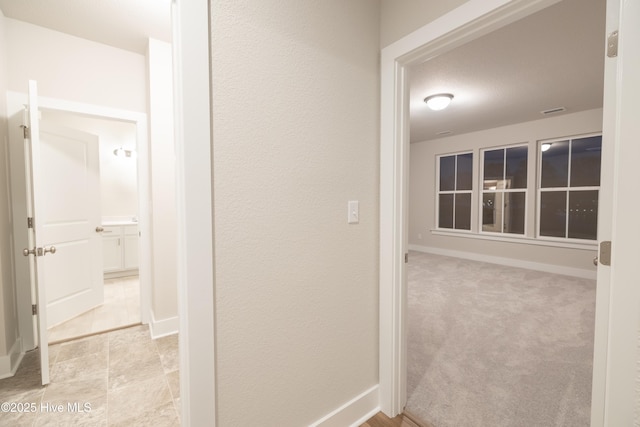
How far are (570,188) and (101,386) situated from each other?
678cm

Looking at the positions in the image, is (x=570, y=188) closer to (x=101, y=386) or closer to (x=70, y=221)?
(x=101, y=386)

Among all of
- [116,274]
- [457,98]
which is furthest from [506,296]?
[116,274]

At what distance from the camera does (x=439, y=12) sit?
1.30 metres

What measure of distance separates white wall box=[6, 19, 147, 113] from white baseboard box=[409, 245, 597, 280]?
6383mm

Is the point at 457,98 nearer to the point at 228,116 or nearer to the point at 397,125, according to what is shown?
the point at 397,125

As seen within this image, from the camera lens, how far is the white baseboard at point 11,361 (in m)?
1.96

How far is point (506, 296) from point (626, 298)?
3.32m

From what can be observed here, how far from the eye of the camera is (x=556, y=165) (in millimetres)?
4828

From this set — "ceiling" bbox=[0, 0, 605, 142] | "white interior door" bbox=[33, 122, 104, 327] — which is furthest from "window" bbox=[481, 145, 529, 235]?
"white interior door" bbox=[33, 122, 104, 327]

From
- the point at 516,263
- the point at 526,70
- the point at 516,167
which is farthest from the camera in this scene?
the point at 516,167

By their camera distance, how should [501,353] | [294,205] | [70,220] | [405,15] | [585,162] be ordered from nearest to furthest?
1. [294,205]
2. [405,15]
3. [501,353]
4. [70,220]
5. [585,162]

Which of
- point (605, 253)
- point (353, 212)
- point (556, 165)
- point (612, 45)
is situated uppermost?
point (556, 165)

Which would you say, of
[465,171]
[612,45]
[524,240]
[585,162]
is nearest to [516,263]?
[524,240]

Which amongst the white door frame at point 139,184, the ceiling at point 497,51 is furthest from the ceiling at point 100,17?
the white door frame at point 139,184
